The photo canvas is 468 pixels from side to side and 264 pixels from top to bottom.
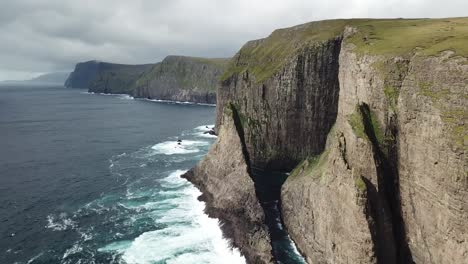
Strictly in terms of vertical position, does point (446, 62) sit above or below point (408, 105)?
above

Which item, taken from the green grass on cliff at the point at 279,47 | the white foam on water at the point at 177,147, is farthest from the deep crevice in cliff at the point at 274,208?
the white foam on water at the point at 177,147

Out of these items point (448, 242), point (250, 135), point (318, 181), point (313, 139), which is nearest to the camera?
point (448, 242)

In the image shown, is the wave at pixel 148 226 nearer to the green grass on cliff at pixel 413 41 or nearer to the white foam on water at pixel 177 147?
the white foam on water at pixel 177 147

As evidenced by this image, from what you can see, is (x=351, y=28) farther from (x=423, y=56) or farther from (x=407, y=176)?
(x=407, y=176)

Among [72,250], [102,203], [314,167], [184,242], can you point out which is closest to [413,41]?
[314,167]

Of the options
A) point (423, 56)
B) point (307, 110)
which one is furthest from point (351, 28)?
point (423, 56)

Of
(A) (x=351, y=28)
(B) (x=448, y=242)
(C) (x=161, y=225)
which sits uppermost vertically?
(A) (x=351, y=28)
